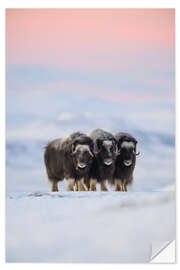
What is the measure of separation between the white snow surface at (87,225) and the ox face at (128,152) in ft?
0.88

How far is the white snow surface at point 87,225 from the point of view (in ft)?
16.2

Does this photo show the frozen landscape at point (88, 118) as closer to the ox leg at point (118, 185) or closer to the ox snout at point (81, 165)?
the ox leg at point (118, 185)

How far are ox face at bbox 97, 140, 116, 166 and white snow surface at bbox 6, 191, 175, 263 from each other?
0.27 m

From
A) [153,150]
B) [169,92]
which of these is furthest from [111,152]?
[169,92]

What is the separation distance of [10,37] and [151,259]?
7.26ft

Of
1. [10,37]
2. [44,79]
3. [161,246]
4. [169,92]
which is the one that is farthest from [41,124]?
[161,246]

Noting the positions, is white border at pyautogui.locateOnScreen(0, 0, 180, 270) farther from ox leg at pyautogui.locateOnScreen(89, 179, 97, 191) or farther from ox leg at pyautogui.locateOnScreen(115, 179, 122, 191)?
ox leg at pyautogui.locateOnScreen(89, 179, 97, 191)

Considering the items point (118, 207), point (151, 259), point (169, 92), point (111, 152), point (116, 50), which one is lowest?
point (151, 259)

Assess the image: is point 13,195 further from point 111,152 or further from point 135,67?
point 135,67

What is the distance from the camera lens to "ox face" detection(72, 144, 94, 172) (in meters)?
5.00

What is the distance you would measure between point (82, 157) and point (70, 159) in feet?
0.34

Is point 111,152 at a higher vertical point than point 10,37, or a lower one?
lower

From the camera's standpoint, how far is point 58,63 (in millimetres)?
5062
